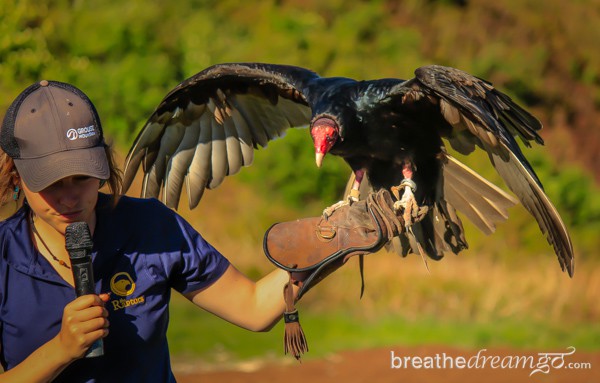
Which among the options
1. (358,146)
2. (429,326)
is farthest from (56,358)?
(429,326)

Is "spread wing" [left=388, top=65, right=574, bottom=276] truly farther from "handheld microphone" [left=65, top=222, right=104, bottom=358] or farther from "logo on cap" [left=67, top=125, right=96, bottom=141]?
"handheld microphone" [left=65, top=222, right=104, bottom=358]

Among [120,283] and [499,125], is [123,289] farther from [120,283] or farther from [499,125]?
[499,125]

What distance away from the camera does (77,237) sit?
192 cm

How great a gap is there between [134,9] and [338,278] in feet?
19.7

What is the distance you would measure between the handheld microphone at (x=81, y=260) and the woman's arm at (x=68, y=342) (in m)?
0.03

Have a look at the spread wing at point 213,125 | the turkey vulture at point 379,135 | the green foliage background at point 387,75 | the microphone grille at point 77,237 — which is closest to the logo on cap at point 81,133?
the microphone grille at point 77,237

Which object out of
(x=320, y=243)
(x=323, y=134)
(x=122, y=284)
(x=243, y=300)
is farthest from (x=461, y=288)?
(x=122, y=284)

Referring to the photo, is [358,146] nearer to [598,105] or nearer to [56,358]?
[56,358]

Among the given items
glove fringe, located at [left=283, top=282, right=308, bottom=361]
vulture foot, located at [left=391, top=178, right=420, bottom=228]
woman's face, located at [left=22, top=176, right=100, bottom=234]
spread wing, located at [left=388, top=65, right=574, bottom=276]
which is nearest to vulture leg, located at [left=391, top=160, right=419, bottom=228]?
vulture foot, located at [left=391, top=178, right=420, bottom=228]

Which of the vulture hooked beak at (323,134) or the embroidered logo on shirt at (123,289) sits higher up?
the vulture hooked beak at (323,134)

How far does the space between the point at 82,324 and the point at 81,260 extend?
12 centimetres

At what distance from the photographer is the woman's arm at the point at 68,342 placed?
6.19 ft

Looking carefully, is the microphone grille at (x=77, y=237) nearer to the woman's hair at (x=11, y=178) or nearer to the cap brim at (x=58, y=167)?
the cap brim at (x=58, y=167)

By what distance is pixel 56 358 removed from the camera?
1.93 metres
